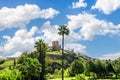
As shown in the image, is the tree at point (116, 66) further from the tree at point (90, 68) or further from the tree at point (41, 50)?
the tree at point (41, 50)

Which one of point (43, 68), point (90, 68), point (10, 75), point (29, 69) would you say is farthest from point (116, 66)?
point (10, 75)

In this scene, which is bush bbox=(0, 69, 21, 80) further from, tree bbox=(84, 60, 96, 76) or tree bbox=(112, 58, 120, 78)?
tree bbox=(112, 58, 120, 78)

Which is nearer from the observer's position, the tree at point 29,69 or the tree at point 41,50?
the tree at point 29,69

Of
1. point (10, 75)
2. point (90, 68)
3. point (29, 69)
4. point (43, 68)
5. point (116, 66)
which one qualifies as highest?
point (116, 66)

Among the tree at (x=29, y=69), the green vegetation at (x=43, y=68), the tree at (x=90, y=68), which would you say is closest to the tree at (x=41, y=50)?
the green vegetation at (x=43, y=68)

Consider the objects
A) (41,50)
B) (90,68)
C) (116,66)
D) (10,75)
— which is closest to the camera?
(10,75)

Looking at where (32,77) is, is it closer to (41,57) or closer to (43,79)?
(43,79)

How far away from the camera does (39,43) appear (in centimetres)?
13475

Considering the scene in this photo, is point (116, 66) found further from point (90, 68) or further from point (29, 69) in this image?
point (29, 69)

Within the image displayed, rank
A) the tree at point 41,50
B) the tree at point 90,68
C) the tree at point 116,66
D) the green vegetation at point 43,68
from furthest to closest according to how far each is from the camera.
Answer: the tree at point 90,68, the tree at point 116,66, the tree at point 41,50, the green vegetation at point 43,68

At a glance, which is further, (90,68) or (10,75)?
(90,68)

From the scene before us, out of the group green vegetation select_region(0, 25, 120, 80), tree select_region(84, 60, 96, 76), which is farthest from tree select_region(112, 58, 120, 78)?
tree select_region(84, 60, 96, 76)

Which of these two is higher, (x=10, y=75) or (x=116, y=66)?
(x=116, y=66)

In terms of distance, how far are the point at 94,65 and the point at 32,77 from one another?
49.5m
